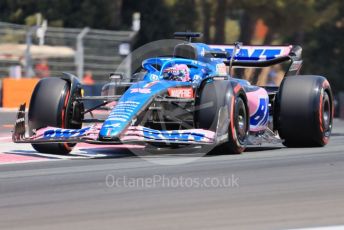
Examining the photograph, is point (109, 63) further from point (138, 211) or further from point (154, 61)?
point (138, 211)

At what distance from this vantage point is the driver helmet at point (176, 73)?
10344 mm

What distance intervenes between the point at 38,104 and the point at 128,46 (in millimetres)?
17138

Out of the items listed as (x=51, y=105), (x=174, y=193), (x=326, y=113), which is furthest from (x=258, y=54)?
(x=174, y=193)

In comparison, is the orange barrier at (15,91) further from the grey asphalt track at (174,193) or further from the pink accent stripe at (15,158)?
the grey asphalt track at (174,193)

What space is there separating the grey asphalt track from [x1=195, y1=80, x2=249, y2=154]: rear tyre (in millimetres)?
243

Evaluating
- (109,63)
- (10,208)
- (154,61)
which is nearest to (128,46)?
(109,63)

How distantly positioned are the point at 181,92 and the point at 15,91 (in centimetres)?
1336

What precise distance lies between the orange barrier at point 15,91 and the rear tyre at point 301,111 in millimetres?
12786

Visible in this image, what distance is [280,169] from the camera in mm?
8555

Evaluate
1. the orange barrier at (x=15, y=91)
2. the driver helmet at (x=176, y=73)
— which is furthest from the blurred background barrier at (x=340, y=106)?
the driver helmet at (x=176, y=73)

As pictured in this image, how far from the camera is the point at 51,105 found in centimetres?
996

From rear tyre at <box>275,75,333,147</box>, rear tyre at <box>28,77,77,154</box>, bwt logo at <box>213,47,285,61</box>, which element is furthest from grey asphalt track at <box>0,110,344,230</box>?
bwt logo at <box>213,47,285,61</box>

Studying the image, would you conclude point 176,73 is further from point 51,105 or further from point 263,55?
point 263,55

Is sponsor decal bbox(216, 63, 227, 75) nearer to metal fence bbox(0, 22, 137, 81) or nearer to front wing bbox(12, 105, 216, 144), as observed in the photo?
front wing bbox(12, 105, 216, 144)
